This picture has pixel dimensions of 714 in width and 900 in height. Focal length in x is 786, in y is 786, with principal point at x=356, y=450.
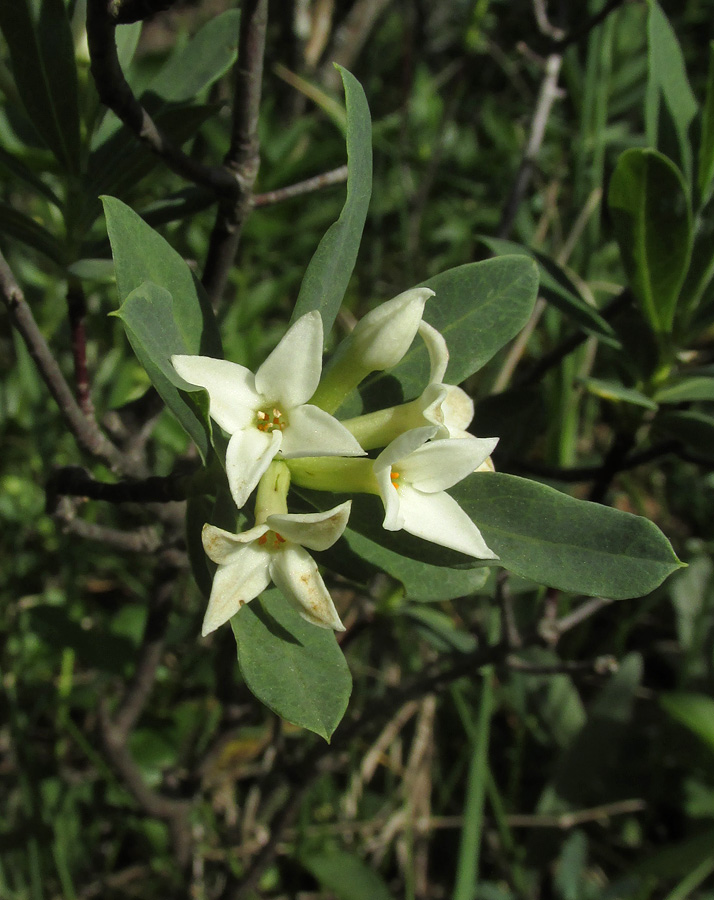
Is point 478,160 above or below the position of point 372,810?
above

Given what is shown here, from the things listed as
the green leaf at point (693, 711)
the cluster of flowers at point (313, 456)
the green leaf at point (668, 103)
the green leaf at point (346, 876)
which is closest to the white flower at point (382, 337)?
the cluster of flowers at point (313, 456)

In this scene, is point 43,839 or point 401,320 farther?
point 43,839

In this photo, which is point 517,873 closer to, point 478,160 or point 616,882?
point 616,882

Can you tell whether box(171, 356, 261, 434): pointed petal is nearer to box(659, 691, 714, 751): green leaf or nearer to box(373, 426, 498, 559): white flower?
box(373, 426, 498, 559): white flower

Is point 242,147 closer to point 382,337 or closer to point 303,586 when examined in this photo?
point 382,337

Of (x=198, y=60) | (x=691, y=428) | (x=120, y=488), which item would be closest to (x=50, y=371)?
(x=120, y=488)

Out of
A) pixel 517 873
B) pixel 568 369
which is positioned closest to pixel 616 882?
pixel 517 873

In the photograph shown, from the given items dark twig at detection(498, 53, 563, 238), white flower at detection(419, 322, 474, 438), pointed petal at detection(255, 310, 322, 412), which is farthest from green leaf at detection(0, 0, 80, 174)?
dark twig at detection(498, 53, 563, 238)

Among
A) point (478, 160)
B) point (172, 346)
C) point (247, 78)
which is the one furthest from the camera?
point (478, 160)
